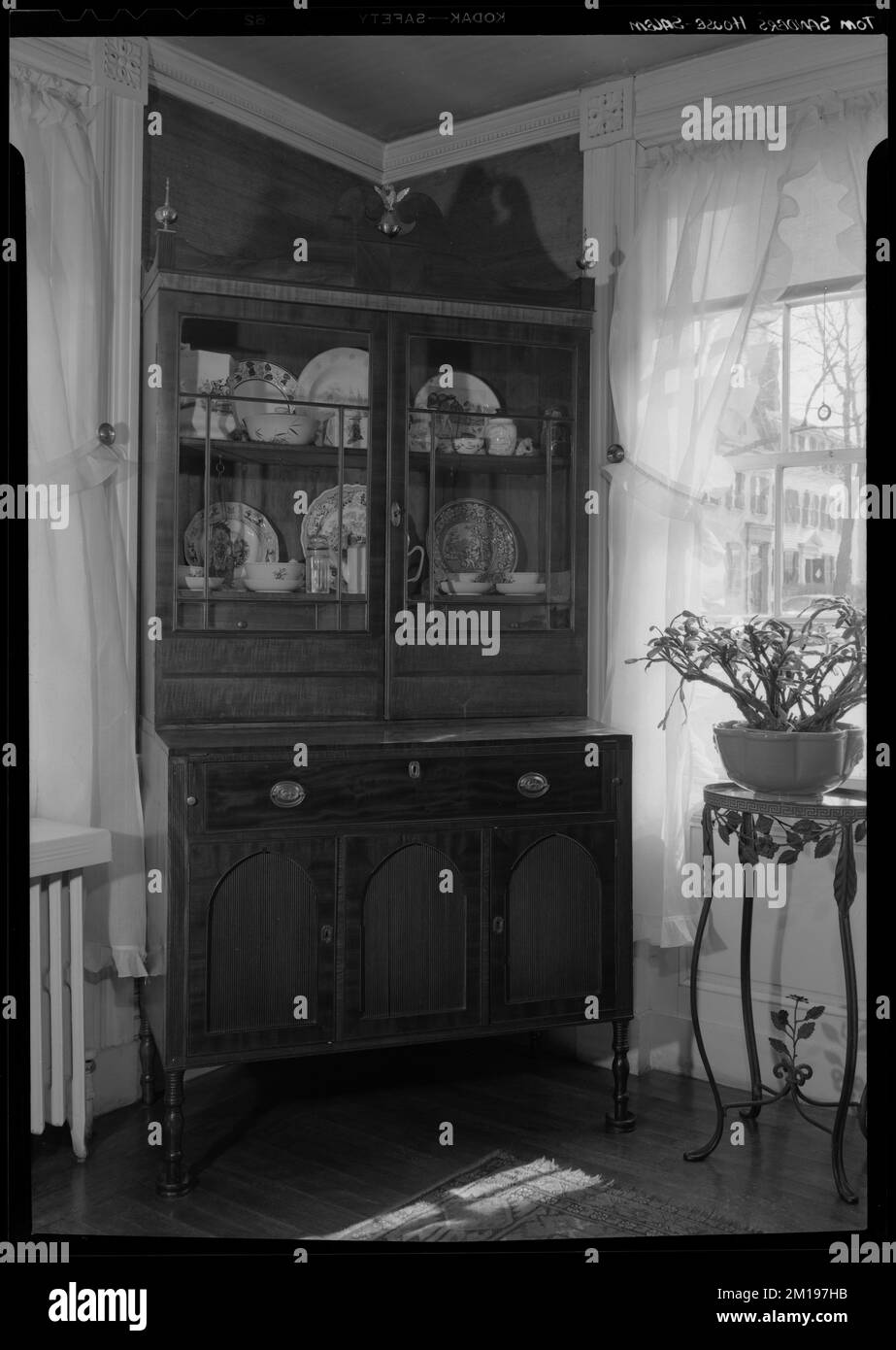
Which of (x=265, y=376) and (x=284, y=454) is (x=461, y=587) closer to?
(x=284, y=454)

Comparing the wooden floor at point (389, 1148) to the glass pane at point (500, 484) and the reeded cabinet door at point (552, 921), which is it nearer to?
the reeded cabinet door at point (552, 921)

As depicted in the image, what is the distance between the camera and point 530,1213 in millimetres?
2479

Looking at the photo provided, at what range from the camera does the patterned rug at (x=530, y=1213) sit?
2389 millimetres

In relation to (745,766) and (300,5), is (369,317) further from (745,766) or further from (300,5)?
(745,766)

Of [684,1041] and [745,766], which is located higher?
[745,766]

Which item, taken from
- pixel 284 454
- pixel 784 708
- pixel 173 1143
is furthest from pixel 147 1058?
pixel 784 708

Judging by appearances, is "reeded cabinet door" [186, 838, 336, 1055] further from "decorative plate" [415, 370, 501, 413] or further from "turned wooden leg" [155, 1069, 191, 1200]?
"decorative plate" [415, 370, 501, 413]

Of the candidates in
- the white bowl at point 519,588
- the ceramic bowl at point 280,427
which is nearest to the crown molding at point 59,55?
the ceramic bowl at point 280,427

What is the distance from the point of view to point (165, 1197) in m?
2.53

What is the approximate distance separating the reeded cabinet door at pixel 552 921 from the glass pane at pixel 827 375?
1157 millimetres

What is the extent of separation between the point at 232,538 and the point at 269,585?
6.6 inches
